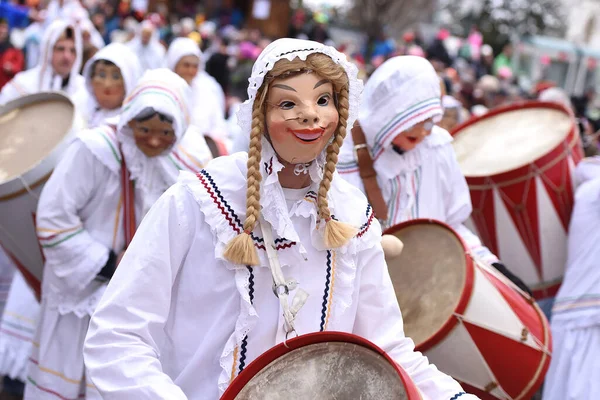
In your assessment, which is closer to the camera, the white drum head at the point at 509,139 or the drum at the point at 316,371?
the drum at the point at 316,371

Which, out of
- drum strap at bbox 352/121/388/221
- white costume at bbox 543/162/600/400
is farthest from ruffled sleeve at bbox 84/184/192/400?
white costume at bbox 543/162/600/400

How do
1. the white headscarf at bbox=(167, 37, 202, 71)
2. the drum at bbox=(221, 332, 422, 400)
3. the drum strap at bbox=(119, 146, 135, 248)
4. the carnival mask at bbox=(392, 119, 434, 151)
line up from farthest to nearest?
the white headscarf at bbox=(167, 37, 202, 71), the carnival mask at bbox=(392, 119, 434, 151), the drum strap at bbox=(119, 146, 135, 248), the drum at bbox=(221, 332, 422, 400)

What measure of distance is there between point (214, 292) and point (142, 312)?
0.67 feet

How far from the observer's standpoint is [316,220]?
7.80 ft

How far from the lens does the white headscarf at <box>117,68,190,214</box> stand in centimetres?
370

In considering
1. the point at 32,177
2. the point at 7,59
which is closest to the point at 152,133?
the point at 32,177

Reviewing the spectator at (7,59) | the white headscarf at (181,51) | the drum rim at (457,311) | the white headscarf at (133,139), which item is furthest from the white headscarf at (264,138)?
the spectator at (7,59)

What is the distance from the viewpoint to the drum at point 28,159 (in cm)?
392

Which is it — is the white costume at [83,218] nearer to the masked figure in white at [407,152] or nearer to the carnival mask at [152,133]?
the carnival mask at [152,133]

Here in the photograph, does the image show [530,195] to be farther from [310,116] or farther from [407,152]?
[310,116]

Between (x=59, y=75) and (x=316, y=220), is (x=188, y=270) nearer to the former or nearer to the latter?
(x=316, y=220)

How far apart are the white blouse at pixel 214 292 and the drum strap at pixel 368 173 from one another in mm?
1453

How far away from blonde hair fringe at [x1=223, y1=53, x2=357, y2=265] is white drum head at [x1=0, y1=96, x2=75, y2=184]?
2005 mm

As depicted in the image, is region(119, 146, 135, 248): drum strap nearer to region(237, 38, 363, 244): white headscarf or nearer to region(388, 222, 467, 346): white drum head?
region(388, 222, 467, 346): white drum head
